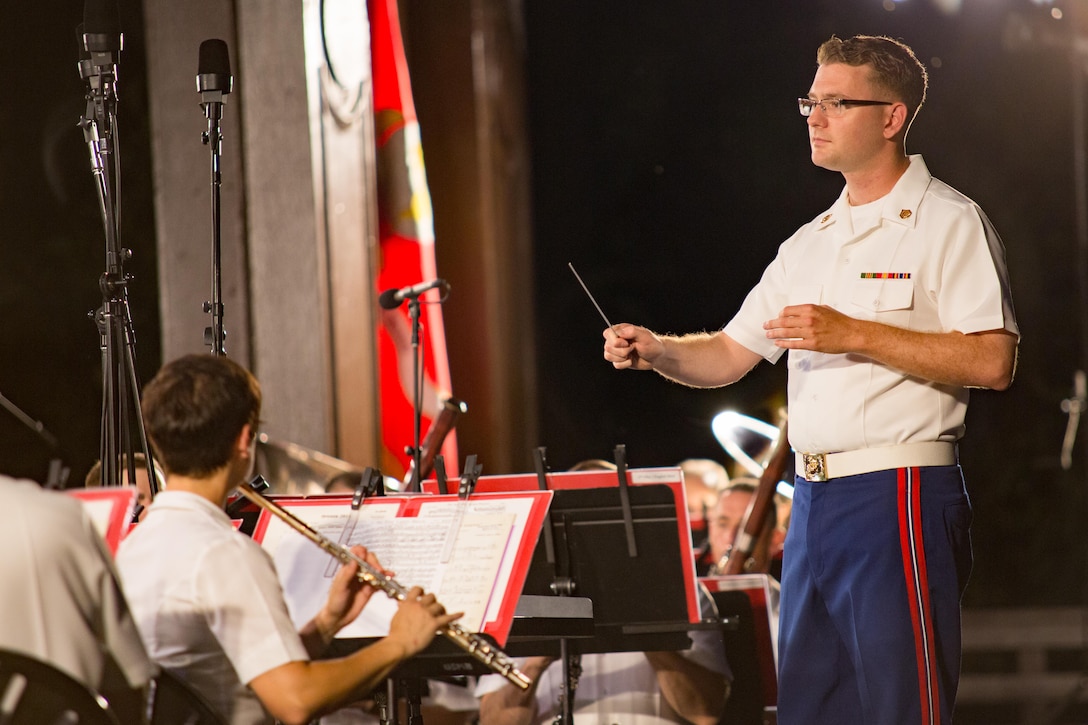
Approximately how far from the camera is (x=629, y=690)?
12.4ft

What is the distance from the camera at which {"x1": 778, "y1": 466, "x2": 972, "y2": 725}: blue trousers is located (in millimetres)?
2434

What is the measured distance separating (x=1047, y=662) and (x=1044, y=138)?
3.39 meters

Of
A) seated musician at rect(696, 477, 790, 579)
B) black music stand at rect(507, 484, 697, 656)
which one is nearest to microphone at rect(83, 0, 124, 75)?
black music stand at rect(507, 484, 697, 656)

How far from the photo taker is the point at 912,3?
26.0 feet

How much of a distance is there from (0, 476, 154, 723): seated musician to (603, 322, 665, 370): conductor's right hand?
1.39m

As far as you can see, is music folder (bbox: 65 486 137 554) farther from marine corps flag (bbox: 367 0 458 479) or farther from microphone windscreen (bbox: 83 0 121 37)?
marine corps flag (bbox: 367 0 458 479)

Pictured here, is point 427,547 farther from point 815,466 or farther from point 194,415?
point 815,466

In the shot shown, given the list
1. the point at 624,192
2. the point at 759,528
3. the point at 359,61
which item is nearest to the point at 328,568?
the point at 759,528

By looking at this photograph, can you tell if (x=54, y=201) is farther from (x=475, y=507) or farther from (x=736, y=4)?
(x=736, y=4)

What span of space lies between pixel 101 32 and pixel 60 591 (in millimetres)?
1912

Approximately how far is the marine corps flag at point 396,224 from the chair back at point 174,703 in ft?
12.8

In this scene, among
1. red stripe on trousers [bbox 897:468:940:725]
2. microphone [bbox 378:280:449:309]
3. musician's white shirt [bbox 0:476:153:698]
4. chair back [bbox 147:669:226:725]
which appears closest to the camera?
musician's white shirt [bbox 0:476:153:698]

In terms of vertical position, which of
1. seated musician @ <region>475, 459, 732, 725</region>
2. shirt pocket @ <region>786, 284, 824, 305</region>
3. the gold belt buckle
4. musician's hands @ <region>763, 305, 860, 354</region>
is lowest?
seated musician @ <region>475, 459, 732, 725</region>

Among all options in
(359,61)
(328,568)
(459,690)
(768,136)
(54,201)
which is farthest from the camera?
(768,136)
